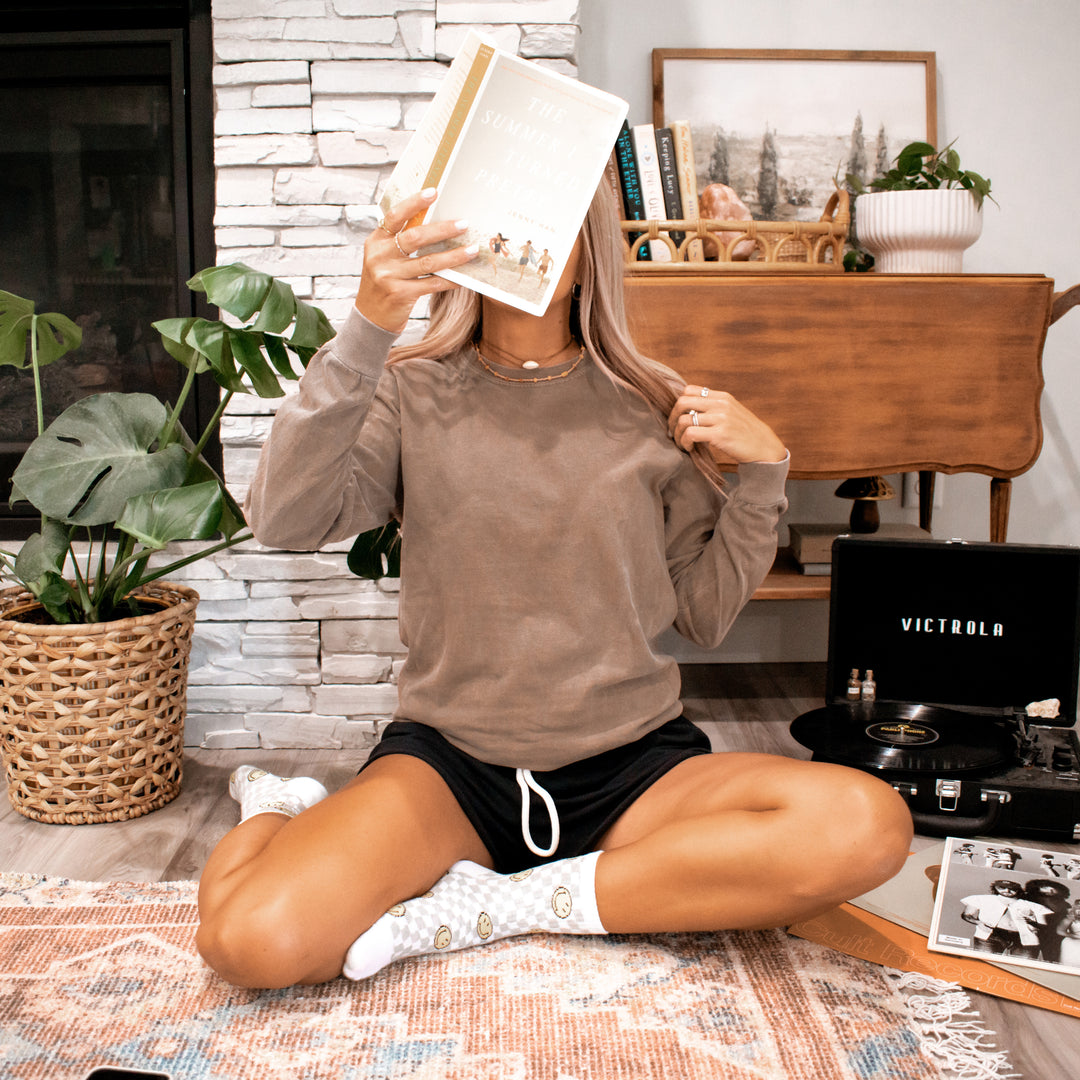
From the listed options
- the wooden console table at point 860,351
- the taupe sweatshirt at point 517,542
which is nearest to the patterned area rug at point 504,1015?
the taupe sweatshirt at point 517,542

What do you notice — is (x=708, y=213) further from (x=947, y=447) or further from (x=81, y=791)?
(x=81, y=791)

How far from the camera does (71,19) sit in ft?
6.24

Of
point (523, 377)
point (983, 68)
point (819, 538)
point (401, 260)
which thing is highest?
point (983, 68)

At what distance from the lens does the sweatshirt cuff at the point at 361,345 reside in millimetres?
990

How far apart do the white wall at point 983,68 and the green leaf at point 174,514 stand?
126 centimetres

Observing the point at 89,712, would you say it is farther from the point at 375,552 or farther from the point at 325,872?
the point at 325,872

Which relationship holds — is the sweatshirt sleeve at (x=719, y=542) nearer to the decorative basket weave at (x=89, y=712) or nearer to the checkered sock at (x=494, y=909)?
the checkered sock at (x=494, y=909)

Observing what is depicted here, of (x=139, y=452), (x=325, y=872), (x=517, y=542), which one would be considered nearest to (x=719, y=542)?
(x=517, y=542)

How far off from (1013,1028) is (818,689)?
1.15 m

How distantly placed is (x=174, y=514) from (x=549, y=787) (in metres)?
0.61

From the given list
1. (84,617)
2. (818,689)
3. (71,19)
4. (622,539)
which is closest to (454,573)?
(622,539)

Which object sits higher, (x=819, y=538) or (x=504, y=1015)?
(x=819, y=538)

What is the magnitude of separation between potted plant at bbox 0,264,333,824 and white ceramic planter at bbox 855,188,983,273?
1014mm

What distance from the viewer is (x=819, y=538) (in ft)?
6.28
